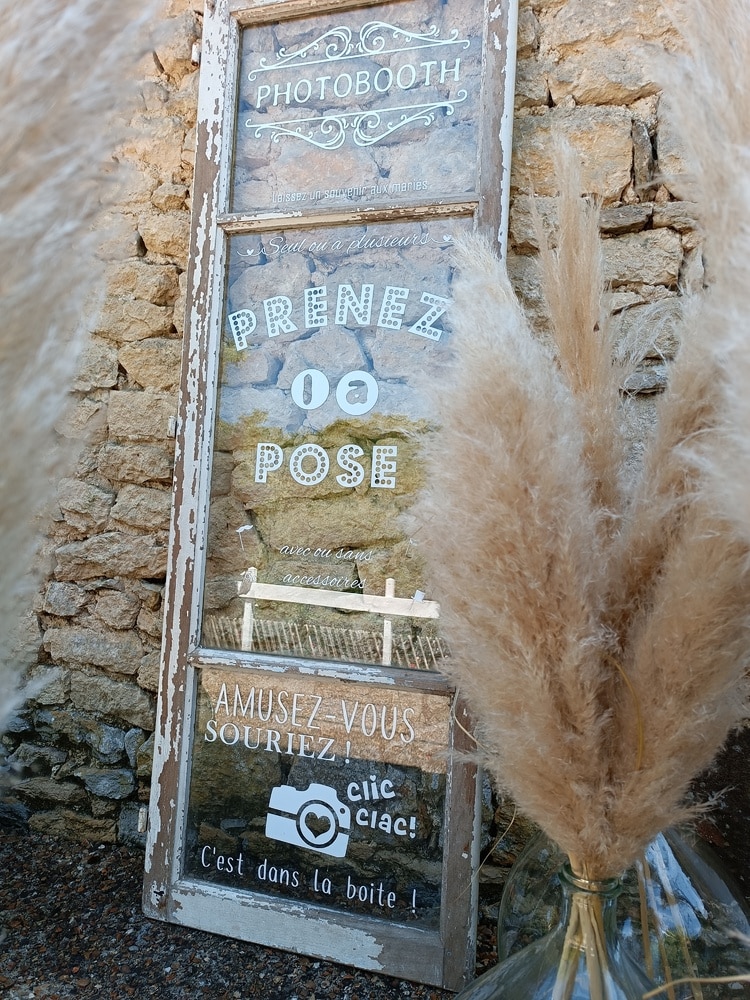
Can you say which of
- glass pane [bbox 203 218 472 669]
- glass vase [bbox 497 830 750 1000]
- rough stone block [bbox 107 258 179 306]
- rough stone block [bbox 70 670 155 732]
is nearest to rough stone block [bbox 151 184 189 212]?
rough stone block [bbox 107 258 179 306]

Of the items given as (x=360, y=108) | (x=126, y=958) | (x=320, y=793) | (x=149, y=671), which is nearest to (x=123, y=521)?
(x=149, y=671)

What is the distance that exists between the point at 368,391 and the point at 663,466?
87cm

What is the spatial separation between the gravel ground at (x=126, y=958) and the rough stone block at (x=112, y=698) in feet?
1.20

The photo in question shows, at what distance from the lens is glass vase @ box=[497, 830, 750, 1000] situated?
980 millimetres

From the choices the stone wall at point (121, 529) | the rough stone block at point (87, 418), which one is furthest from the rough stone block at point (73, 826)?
the rough stone block at point (87, 418)

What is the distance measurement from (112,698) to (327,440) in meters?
0.95

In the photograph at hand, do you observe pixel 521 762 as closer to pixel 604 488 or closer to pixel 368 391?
pixel 604 488

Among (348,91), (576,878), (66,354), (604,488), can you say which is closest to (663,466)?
(604,488)

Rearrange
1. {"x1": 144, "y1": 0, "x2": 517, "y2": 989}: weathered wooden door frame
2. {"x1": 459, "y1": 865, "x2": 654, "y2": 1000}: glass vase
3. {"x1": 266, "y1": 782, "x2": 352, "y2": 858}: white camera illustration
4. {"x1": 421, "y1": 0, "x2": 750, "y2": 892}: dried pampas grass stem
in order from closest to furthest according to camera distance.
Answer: {"x1": 421, "y1": 0, "x2": 750, "y2": 892}: dried pampas grass stem → {"x1": 459, "y1": 865, "x2": 654, "y2": 1000}: glass vase → {"x1": 144, "y1": 0, "x2": 517, "y2": 989}: weathered wooden door frame → {"x1": 266, "y1": 782, "x2": 352, "y2": 858}: white camera illustration

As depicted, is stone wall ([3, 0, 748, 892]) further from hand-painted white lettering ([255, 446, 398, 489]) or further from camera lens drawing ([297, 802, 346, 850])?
camera lens drawing ([297, 802, 346, 850])

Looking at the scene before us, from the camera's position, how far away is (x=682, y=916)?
101 cm

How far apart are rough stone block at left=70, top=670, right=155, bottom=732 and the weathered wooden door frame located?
1.14 feet

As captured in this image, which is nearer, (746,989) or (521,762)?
(521,762)

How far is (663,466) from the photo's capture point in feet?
2.49
